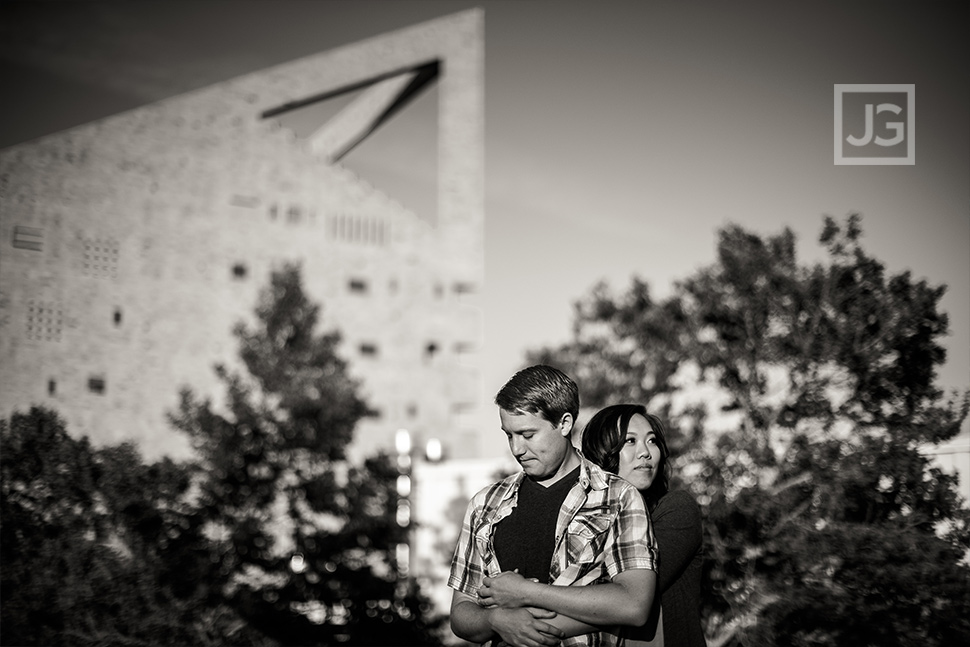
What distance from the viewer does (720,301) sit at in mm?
12320

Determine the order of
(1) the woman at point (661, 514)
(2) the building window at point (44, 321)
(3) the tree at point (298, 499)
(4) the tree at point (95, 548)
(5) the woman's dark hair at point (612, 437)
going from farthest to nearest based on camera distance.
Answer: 1. (2) the building window at point (44, 321)
2. (3) the tree at point (298, 499)
3. (4) the tree at point (95, 548)
4. (5) the woman's dark hair at point (612, 437)
5. (1) the woman at point (661, 514)

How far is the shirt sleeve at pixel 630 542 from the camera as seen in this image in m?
2.50

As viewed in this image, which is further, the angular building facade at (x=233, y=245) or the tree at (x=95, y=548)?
the angular building facade at (x=233, y=245)

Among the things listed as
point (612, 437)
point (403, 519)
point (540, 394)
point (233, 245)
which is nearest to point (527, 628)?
point (540, 394)

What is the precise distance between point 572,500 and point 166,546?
1207 centimetres

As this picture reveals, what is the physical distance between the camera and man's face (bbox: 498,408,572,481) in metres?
2.56

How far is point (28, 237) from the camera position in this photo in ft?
72.1

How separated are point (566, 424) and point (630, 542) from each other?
1.13 ft

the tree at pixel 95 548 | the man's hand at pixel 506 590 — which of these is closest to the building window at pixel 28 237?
the tree at pixel 95 548

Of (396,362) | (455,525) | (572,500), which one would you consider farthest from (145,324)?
(572,500)

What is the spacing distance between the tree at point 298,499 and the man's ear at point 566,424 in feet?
38.5

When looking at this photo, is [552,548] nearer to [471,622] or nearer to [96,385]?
[471,622]

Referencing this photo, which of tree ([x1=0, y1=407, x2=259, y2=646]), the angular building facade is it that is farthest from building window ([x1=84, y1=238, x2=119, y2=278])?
tree ([x1=0, y1=407, x2=259, y2=646])

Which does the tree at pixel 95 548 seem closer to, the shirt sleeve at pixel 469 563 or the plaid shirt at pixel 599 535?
the shirt sleeve at pixel 469 563
